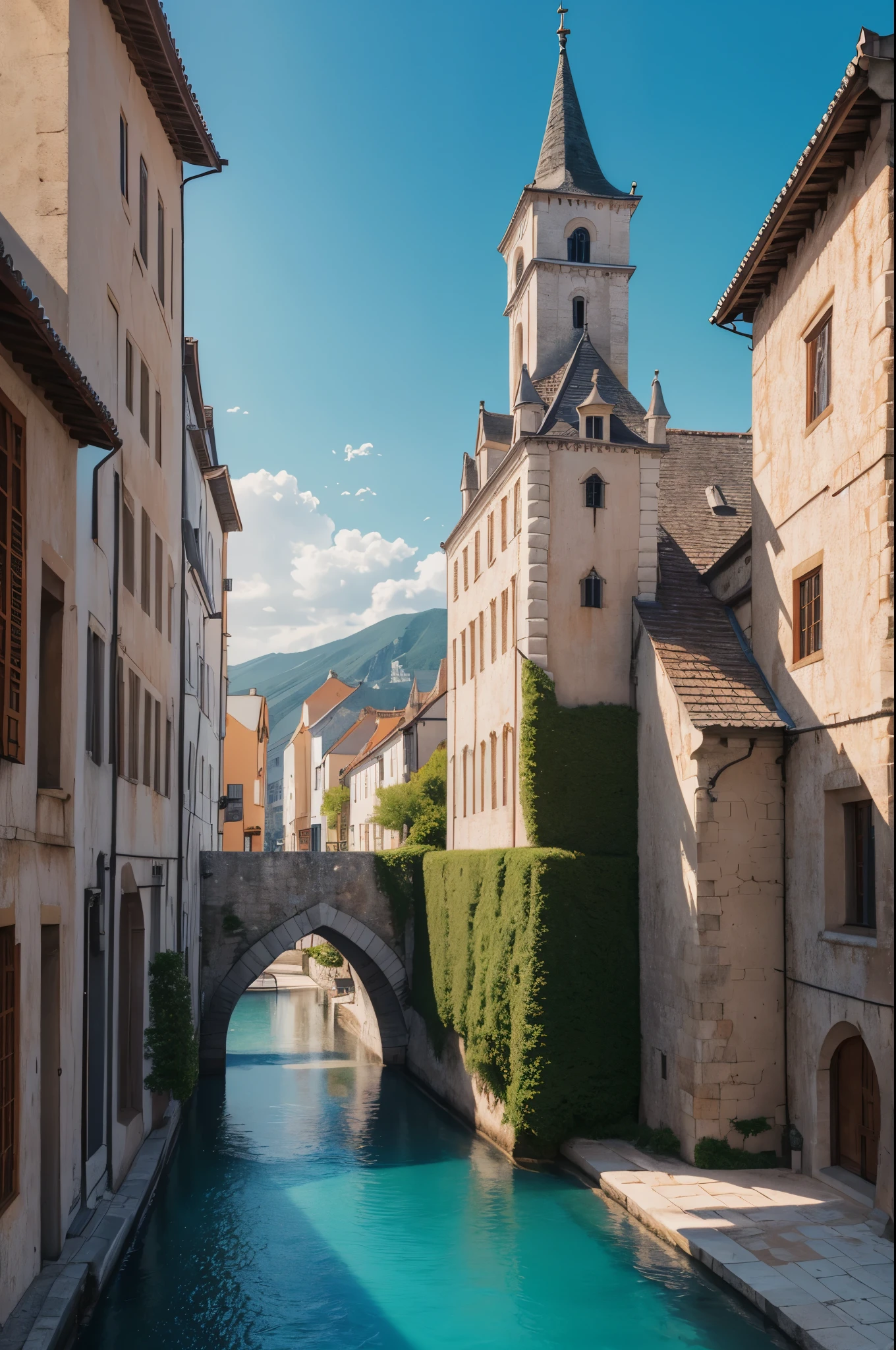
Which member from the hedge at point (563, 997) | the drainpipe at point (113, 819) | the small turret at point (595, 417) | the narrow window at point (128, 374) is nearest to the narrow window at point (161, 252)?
the narrow window at point (128, 374)

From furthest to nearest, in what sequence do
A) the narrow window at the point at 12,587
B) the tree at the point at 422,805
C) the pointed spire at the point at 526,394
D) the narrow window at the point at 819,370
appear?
1. the tree at the point at 422,805
2. the pointed spire at the point at 526,394
3. the narrow window at the point at 819,370
4. the narrow window at the point at 12,587

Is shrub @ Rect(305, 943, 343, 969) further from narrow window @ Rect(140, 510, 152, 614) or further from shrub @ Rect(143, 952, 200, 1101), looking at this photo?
narrow window @ Rect(140, 510, 152, 614)

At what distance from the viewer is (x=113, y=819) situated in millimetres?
15547

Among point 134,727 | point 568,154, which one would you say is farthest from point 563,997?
point 568,154

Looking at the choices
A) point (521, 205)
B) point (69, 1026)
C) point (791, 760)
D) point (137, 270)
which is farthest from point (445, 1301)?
point (521, 205)

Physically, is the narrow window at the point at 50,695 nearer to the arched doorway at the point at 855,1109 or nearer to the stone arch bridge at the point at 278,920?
the arched doorway at the point at 855,1109

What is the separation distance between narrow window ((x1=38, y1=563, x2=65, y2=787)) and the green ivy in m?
11.1

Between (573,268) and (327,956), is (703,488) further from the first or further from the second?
(327,956)

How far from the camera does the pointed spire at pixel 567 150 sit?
28.9 m

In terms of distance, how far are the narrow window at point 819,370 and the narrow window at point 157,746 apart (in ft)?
36.4

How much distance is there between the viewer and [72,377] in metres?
11.1

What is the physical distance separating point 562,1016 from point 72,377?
13488mm

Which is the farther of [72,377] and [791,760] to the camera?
[791,760]

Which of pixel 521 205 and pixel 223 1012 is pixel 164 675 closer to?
pixel 223 1012
